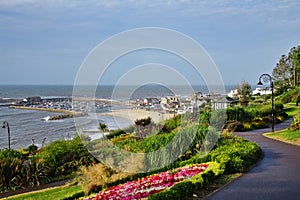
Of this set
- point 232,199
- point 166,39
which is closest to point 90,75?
point 166,39

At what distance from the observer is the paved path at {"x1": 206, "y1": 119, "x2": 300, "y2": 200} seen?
24.1ft

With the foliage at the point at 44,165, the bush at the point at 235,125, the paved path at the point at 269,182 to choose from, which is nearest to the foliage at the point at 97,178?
the paved path at the point at 269,182

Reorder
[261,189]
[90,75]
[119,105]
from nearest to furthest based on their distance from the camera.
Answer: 1. [261,189]
2. [90,75]
3. [119,105]

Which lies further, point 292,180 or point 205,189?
point 292,180

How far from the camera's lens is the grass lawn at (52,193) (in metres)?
9.93

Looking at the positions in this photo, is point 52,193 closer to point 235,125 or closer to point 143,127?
point 143,127

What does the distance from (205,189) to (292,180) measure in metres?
2.29

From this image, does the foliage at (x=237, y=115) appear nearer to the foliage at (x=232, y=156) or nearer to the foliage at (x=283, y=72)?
the foliage at (x=232, y=156)

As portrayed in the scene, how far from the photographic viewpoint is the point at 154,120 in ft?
67.1

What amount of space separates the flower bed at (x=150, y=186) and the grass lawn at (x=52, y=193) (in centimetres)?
203

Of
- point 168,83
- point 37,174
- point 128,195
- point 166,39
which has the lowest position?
point 37,174

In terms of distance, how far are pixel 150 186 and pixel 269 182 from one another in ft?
9.45

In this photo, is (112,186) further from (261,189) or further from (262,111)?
(262,111)

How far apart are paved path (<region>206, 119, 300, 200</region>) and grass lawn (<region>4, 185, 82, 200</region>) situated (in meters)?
4.39
